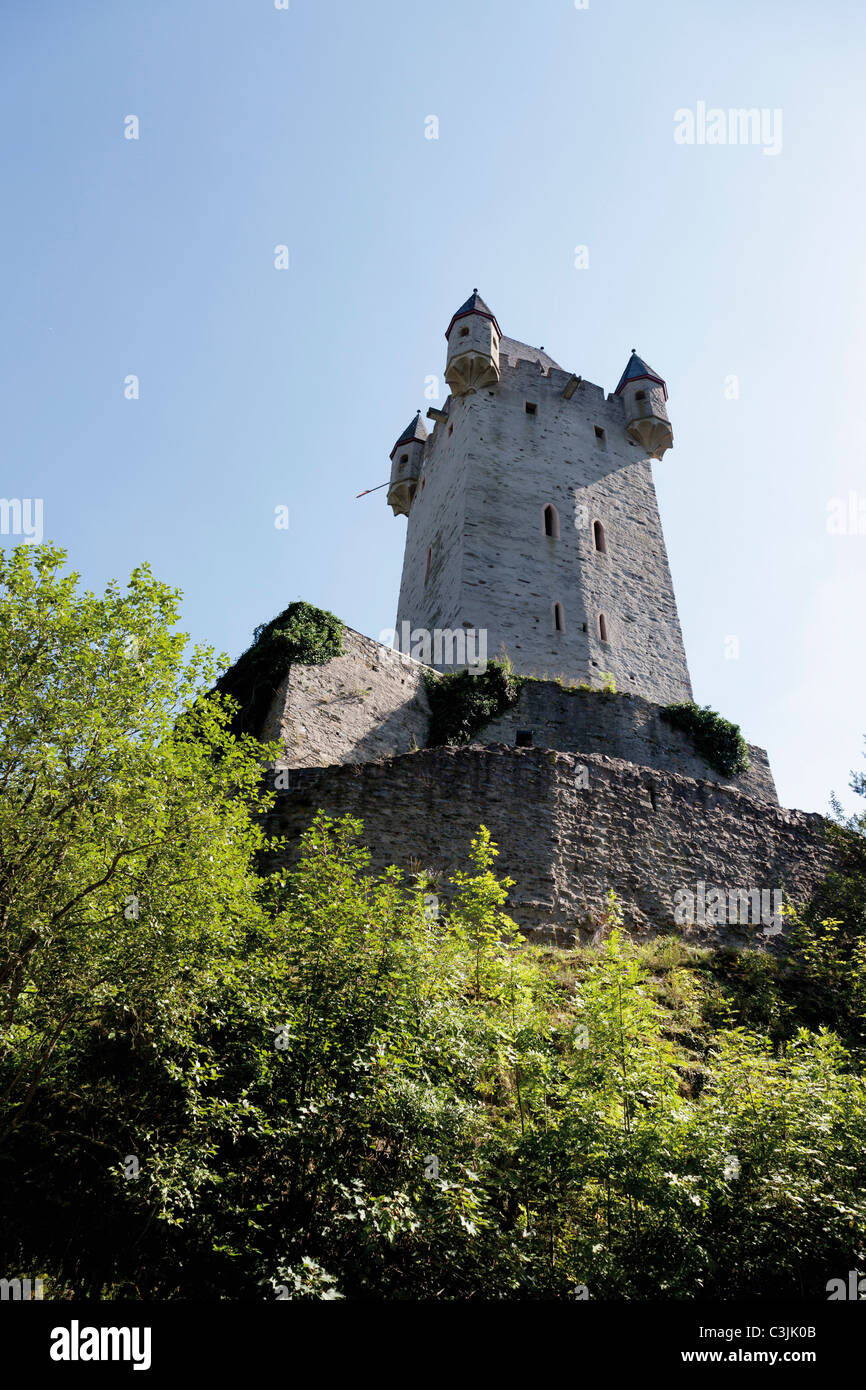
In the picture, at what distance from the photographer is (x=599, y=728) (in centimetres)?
1773

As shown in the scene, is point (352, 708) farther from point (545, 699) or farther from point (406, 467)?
point (406, 467)

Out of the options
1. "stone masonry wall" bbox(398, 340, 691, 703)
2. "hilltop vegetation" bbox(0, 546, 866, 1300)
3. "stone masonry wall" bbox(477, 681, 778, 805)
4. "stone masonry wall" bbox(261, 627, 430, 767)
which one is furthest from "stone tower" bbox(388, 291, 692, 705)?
"hilltop vegetation" bbox(0, 546, 866, 1300)

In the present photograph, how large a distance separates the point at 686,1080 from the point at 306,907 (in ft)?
13.7

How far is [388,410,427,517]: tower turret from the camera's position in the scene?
28250mm

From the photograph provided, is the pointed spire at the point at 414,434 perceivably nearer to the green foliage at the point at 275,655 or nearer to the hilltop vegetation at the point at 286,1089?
the green foliage at the point at 275,655

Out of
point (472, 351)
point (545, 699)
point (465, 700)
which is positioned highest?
point (472, 351)

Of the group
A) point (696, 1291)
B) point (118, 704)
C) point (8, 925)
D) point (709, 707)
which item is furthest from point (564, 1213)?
point (709, 707)

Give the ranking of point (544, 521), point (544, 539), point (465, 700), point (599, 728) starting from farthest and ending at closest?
point (544, 521)
point (544, 539)
point (599, 728)
point (465, 700)

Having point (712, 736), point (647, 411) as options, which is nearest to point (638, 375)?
point (647, 411)

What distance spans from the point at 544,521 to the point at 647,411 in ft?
20.9

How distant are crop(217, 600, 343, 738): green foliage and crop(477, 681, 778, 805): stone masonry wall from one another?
12.0ft

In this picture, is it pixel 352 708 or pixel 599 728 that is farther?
pixel 599 728

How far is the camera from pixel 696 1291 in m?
5.36

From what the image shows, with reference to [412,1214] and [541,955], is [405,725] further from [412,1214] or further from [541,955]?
[412,1214]
